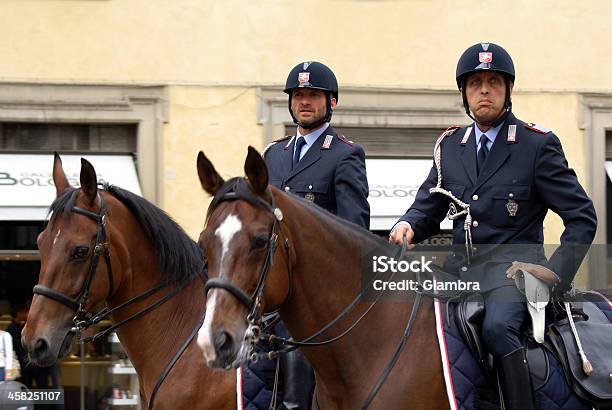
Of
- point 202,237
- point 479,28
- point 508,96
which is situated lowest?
point 202,237

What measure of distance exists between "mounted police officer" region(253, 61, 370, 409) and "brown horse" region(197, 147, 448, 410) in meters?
0.76

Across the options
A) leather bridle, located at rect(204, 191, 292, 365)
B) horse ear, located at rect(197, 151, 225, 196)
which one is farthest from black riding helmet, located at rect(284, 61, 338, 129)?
leather bridle, located at rect(204, 191, 292, 365)

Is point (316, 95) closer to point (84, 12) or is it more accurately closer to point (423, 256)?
point (423, 256)

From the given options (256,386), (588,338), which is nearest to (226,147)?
(256,386)

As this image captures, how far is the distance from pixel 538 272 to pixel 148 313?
2.31 meters

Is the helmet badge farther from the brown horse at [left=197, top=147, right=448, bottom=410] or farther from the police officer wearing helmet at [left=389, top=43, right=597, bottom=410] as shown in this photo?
the brown horse at [left=197, top=147, right=448, bottom=410]

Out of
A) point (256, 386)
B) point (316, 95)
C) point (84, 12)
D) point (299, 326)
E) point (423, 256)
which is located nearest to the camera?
point (299, 326)

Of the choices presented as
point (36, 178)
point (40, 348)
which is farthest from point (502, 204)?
point (36, 178)

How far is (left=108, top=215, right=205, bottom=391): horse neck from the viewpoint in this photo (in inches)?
233

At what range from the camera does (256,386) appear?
545 centimetres

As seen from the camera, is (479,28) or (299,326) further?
(479,28)

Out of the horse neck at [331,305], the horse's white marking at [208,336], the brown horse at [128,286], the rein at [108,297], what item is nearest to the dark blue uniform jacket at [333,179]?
the brown horse at [128,286]

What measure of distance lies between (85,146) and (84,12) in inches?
59.3

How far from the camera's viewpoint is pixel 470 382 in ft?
15.3
